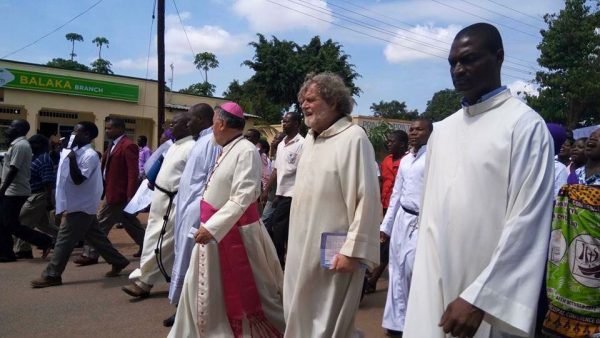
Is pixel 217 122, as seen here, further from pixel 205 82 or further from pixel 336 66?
pixel 205 82

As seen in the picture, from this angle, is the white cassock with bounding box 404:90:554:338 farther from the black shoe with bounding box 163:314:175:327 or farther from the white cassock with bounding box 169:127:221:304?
the black shoe with bounding box 163:314:175:327

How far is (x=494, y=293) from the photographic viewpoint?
2082 mm

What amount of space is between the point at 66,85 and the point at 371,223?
26.2m

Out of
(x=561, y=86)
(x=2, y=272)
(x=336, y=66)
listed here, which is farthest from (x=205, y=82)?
(x=2, y=272)

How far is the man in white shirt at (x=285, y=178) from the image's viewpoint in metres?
7.08

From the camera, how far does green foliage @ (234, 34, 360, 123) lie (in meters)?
35.8

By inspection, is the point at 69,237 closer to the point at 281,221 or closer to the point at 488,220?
the point at 281,221

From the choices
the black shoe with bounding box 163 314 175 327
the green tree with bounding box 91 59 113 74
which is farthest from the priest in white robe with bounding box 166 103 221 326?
the green tree with bounding box 91 59 113 74

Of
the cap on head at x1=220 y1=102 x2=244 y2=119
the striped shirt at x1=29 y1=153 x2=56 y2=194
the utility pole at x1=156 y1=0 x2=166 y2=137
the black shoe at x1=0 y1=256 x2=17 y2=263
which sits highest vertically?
the utility pole at x1=156 y1=0 x2=166 y2=137

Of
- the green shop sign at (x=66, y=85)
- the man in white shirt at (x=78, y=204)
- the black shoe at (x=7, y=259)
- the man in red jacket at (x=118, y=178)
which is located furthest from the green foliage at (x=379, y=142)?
the man in white shirt at (x=78, y=204)

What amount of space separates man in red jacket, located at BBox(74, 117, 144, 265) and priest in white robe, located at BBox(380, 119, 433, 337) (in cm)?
389

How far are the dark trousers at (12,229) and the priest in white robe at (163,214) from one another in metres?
2.76

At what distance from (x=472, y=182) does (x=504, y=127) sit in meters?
0.25

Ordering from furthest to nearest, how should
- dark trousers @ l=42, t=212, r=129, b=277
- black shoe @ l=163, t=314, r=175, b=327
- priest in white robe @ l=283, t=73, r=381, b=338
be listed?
dark trousers @ l=42, t=212, r=129, b=277 < black shoe @ l=163, t=314, r=175, b=327 < priest in white robe @ l=283, t=73, r=381, b=338
